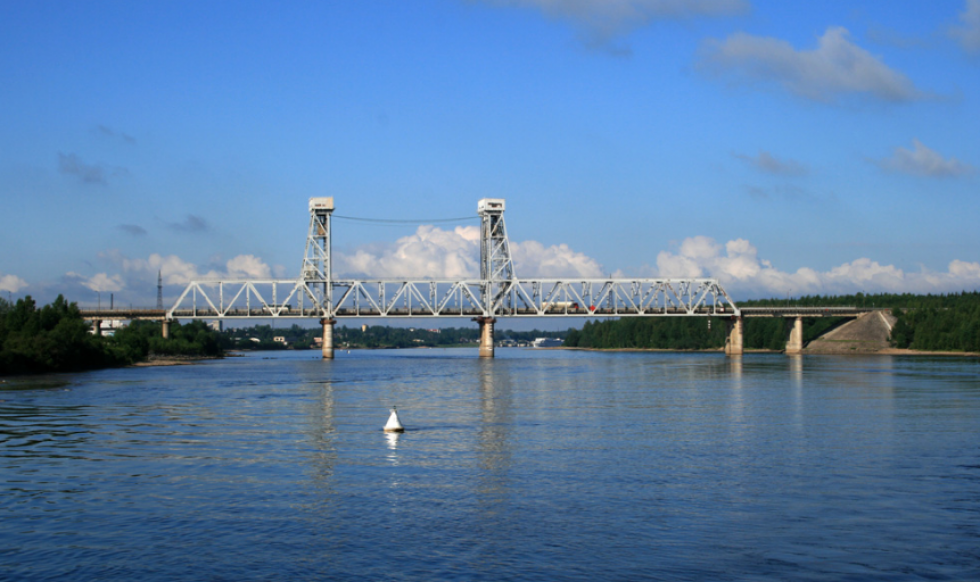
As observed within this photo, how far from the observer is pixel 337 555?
19.8m

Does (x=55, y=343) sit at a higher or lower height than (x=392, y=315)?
lower

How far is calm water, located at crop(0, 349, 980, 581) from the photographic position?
755 inches

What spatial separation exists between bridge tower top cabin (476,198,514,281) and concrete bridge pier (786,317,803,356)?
209 ft

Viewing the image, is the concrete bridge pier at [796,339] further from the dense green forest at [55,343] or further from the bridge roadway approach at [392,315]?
the dense green forest at [55,343]

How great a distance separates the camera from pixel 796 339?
617ft

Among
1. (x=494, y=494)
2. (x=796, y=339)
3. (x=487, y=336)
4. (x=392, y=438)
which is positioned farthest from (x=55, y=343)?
(x=796, y=339)

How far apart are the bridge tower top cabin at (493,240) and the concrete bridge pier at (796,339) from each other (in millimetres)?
63564

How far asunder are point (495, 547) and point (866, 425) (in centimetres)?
3033

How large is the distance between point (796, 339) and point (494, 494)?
174485 mm

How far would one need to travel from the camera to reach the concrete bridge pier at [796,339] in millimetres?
186225

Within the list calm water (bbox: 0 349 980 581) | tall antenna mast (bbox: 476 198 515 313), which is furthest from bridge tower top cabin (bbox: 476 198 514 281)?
calm water (bbox: 0 349 980 581)

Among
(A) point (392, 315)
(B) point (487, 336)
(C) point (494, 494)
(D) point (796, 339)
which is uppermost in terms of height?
(A) point (392, 315)

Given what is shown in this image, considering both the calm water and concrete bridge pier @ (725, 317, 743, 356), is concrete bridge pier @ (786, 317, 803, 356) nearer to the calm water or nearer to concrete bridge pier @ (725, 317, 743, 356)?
concrete bridge pier @ (725, 317, 743, 356)

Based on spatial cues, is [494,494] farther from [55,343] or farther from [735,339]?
[735,339]
